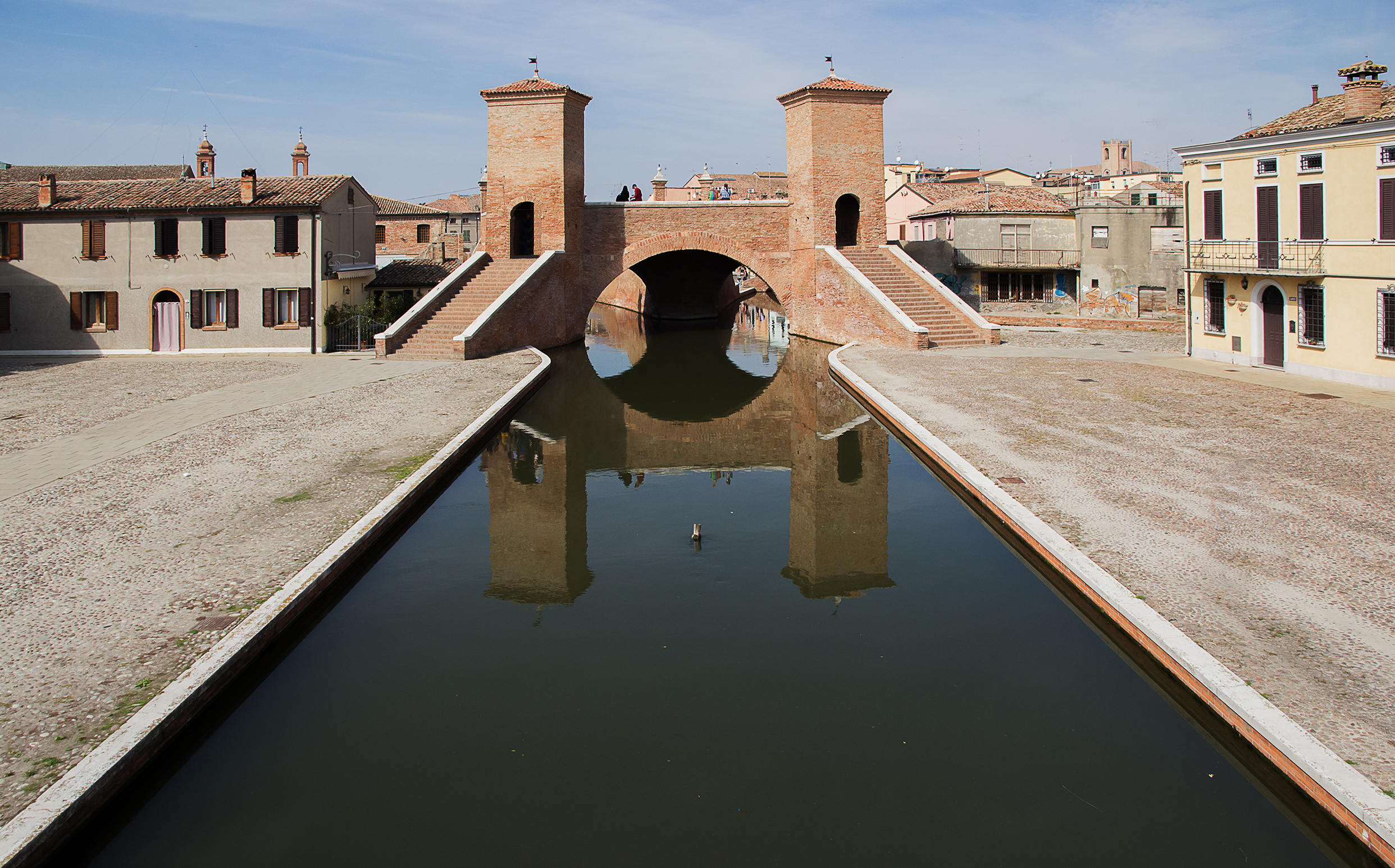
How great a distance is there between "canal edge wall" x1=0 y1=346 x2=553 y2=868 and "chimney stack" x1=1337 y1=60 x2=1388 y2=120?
17205mm

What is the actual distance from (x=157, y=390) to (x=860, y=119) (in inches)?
762

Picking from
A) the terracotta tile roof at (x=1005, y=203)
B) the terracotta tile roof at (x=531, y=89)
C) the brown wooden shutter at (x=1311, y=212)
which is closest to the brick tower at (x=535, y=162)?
the terracotta tile roof at (x=531, y=89)

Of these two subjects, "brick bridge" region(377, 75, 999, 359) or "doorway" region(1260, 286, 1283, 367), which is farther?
"brick bridge" region(377, 75, 999, 359)

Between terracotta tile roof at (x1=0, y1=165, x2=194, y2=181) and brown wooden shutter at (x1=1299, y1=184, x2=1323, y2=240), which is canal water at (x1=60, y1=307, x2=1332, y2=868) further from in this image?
terracotta tile roof at (x1=0, y1=165, x2=194, y2=181)

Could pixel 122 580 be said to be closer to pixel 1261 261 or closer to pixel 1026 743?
pixel 1026 743

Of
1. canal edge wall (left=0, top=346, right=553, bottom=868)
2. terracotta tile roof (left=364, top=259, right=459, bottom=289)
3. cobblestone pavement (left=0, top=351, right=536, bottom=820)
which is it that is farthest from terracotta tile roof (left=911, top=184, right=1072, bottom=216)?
canal edge wall (left=0, top=346, right=553, bottom=868)

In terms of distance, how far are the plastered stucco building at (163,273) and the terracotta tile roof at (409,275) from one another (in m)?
3.44

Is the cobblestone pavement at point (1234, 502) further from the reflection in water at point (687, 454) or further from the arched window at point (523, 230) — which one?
the arched window at point (523, 230)

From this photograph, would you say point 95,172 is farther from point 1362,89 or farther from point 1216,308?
point 1362,89

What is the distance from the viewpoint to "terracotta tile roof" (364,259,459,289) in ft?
92.8

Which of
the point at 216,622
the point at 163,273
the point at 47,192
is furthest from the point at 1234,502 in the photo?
the point at 47,192

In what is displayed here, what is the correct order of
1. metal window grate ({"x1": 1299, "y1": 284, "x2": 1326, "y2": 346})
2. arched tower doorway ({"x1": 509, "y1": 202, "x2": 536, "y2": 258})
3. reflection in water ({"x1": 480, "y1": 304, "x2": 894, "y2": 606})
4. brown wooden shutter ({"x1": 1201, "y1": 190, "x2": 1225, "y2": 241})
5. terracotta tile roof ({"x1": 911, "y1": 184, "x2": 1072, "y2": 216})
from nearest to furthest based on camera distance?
reflection in water ({"x1": 480, "y1": 304, "x2": 894, "y2": 606})
metal window grate ({"x1": 1299, "y1": 284, "x2": 1326, "y2": 346})
brown wooden shutter ({"x1": 1201, "y1": 190, "x2": 1225, "y2": 241})
arched tower doorway ({"x1": 509, "y1": 202, "x2": 536, "y2": 258})
terracotta tile roof ({"x1": 911, "y1": 184, "x2": 1072, "y2": 216})

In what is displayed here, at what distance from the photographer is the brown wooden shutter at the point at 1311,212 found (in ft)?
58.3

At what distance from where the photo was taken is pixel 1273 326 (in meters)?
19.3
